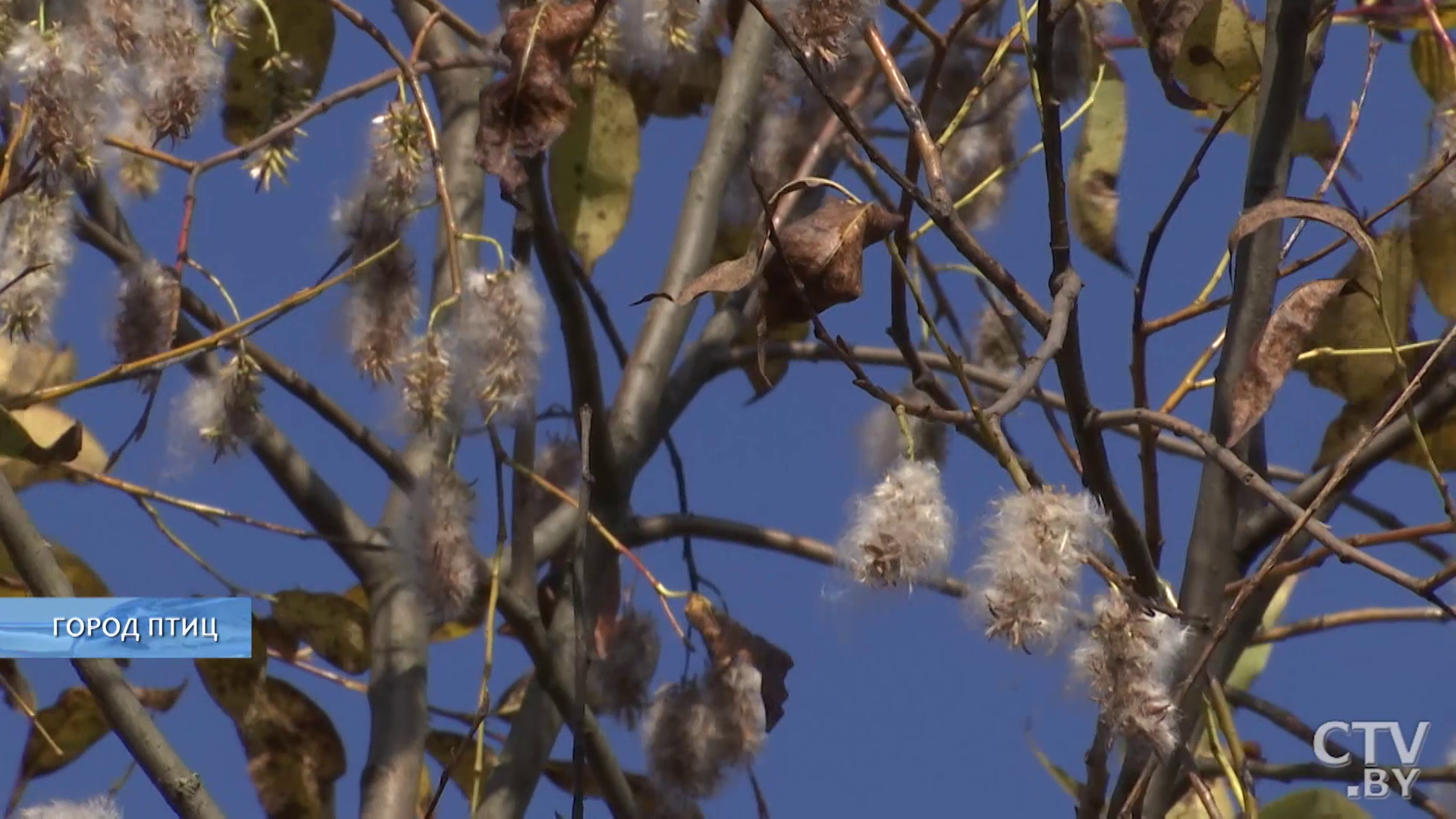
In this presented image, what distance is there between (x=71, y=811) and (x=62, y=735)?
0.97 feet

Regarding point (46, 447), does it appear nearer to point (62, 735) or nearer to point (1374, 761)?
point (62, 735)

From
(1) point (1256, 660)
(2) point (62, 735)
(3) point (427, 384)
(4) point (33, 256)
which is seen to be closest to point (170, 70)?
(4) point (33, 256)

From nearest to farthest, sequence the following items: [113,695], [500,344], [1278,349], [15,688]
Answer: [1278,349] → [113,695] → [500,344] → [15,688]

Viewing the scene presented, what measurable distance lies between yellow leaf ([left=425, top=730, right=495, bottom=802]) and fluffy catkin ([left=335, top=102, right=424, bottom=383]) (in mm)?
359

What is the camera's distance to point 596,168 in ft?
4.42

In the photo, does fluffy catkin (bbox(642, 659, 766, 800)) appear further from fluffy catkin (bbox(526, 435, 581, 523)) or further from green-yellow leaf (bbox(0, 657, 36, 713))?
green-yellow leaf (bbox(0, 657, 36, 713))

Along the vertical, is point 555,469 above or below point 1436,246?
above

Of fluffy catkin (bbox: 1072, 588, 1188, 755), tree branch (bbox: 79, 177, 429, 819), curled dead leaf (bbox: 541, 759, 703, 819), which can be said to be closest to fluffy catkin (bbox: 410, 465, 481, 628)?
tree branch (bbox: 79, 177, 429, 819)

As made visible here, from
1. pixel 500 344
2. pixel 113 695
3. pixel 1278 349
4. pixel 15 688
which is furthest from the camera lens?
pixel 15 688

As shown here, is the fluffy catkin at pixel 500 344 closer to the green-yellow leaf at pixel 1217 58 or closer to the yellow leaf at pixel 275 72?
the yellow leaf at pixel 275 72

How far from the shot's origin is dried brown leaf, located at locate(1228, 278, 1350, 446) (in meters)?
0.85

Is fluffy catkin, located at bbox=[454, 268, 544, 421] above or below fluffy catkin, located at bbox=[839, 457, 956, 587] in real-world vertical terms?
above

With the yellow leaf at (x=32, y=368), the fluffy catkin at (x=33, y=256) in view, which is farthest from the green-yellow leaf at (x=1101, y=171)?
the yellow leaf at (x=32, y=368)

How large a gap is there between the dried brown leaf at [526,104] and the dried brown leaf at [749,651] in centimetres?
38
